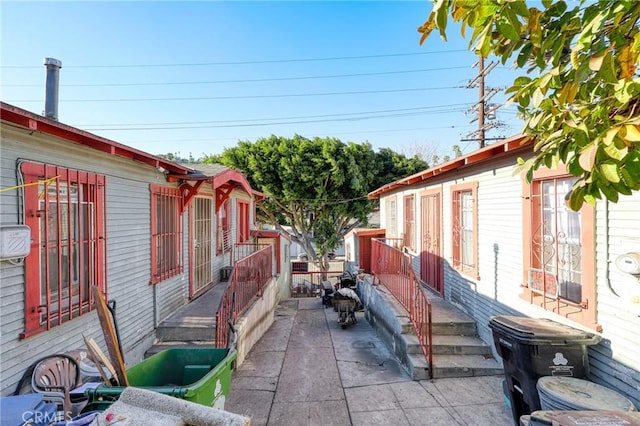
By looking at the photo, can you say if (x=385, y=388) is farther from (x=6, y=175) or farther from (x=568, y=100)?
(x=6, y=175)

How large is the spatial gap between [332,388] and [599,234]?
3643mm

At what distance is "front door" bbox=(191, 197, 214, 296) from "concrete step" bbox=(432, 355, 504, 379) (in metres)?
5.11

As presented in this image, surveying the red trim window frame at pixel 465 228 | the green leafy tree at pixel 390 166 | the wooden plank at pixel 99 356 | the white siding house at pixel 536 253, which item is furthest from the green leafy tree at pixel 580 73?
the green leafy tree at pixel 390 166

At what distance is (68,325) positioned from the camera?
3.55 metres

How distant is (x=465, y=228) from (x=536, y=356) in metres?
3.35

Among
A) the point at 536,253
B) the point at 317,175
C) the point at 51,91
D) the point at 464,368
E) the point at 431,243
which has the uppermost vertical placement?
the point at 317,175

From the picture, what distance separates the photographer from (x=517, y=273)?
4.47 metres

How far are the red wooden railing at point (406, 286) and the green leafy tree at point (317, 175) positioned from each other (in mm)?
8533

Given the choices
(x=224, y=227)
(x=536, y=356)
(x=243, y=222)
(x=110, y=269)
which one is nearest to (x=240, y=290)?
(x=110, y=269)

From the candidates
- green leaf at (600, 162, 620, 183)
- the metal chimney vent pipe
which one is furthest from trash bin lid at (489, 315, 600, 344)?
the metal chimney vent pipe

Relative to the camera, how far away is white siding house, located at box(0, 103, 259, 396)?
2881 millimetres

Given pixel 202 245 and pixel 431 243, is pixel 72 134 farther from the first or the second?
pixel 431 243

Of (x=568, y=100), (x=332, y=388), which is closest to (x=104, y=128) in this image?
(x=332, y=388)

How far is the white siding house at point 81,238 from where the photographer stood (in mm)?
2881
